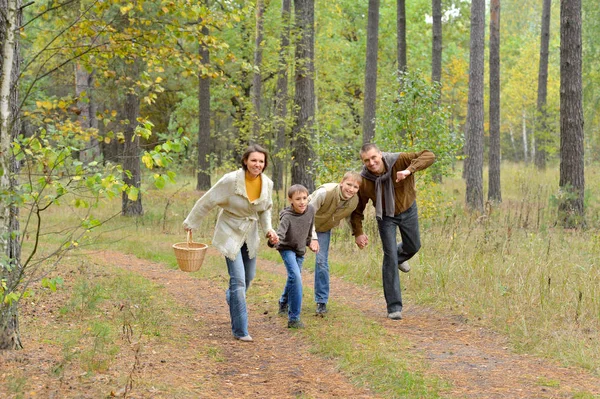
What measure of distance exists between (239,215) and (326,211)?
1.24 metres

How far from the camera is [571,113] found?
1473cm

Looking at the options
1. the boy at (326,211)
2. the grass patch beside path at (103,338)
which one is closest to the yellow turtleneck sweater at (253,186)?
the boy at (326,211)

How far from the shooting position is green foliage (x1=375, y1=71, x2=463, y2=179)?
1373 cm

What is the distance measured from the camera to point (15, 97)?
5895 mm

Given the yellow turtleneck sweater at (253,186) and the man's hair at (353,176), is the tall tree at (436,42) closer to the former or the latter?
the man's hair at (353,176)

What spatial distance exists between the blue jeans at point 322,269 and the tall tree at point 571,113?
771 centimetres

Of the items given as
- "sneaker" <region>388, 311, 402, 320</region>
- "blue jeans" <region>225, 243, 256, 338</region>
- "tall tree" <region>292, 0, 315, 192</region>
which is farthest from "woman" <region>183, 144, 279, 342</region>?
"tall tree" <region>292, 0, 315, 192</region>

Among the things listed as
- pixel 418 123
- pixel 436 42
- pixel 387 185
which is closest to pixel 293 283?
pixel 387 185

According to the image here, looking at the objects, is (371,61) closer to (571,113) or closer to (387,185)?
(571,113)

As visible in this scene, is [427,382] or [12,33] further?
[427,382]

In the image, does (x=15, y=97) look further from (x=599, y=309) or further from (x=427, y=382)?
(x=599, y=309)

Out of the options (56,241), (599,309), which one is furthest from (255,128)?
(599,309)

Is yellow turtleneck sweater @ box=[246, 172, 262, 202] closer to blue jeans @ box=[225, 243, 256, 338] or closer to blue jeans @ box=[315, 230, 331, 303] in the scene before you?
blue jeans @ box=[225, 243, 256, 338]

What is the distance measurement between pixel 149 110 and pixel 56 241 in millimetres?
19835
